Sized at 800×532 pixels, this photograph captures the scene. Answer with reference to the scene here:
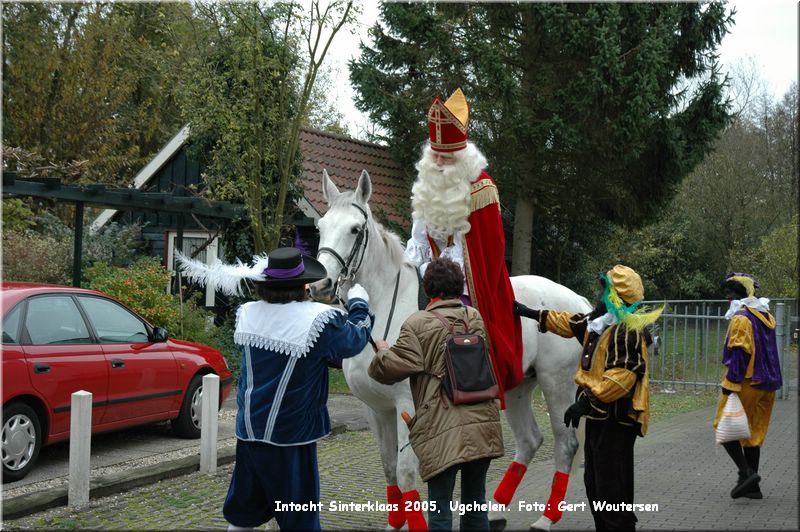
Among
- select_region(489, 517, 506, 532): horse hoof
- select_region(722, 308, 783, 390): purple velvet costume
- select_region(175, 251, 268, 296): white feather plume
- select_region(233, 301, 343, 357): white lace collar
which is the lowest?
select_region(489, 517, 506, 532): horse hoof

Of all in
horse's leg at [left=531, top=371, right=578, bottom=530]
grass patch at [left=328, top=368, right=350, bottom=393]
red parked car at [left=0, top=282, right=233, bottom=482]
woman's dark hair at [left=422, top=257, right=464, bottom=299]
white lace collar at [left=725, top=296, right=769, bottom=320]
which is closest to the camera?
woman's dark hair at [left=422, top=257, right=464, bottom=299]

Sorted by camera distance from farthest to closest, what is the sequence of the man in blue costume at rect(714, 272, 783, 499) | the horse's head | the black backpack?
the man in blue costume at rect(714, 272, 783, 499) → the horse's head → the black backpack

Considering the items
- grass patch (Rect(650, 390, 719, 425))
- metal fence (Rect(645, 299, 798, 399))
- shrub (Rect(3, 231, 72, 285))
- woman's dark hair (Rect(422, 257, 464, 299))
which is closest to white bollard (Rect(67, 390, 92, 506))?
woman's dark hair (Rect(422, 257, 464, 299))

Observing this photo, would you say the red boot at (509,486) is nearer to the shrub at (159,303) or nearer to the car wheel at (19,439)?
the car wheel at (19,439)

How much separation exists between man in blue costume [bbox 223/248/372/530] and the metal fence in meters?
12.7

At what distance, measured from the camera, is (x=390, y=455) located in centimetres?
593

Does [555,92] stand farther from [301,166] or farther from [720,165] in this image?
[720,165]

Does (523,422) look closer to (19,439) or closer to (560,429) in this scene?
(560,429)

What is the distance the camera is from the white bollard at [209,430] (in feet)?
27.5

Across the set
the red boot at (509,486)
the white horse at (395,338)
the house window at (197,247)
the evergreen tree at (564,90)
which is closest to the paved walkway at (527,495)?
the red boot at (509,486)

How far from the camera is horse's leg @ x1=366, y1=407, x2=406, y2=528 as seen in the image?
5.90 m

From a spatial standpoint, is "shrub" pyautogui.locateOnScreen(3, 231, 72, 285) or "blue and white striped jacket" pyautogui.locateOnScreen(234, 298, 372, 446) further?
"shrub" pyautogui.locateOnScreen(3, 231, 72, 285)

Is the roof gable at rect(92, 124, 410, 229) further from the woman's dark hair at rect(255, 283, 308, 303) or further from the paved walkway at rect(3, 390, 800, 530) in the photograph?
the woman's dark hair at rect(255, 283, 308, 303)

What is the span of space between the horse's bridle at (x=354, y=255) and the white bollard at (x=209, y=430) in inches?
128
